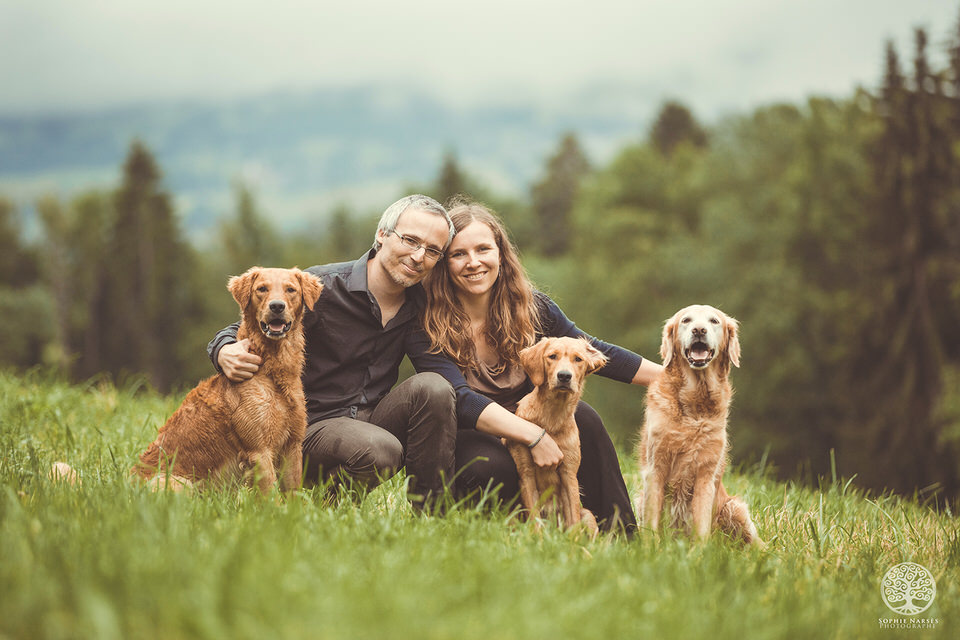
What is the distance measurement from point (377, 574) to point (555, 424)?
183 cm

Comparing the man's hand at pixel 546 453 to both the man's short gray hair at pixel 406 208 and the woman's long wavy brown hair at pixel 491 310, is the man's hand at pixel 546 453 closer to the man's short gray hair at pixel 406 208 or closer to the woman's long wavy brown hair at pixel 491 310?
the woman's long wavy brown hair at pixel 491 310

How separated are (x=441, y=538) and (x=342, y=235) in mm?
40973

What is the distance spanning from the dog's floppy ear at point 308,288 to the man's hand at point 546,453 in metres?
1.39

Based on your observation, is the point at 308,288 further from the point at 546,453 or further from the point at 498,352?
the point at 546,453

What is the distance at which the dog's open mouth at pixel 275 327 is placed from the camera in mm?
3801

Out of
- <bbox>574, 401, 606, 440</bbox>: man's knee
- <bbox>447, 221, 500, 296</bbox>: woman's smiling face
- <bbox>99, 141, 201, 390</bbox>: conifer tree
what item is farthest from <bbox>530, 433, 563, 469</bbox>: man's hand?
<bbox>99, 141, 201, 390</bbox>: conifer tree

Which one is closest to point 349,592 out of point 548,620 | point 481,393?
point 548,620

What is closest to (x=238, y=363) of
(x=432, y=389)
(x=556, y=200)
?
(x=432, y=389)

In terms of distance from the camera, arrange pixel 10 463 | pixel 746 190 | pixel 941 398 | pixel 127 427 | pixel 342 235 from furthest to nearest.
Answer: pixel 342 235 < pixel 746 190 < pixel 941 398 < pixel 127 427 < pixel 10 463

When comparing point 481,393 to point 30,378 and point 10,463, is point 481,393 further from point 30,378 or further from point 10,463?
point 30,378

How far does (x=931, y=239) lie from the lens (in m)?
16.8

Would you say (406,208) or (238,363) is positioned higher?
(406,208)

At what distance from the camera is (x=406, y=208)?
4.07m

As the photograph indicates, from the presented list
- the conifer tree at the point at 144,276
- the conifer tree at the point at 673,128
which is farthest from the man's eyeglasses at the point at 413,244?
the conifer tree at the point at 144,276
